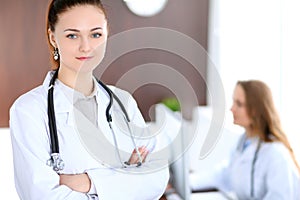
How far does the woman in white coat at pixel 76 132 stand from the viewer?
639 millimetres

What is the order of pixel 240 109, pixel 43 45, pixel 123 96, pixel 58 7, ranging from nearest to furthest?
1. pixel 58 7
2. pixel 123 96
3. pixel 43 45
4. pixel 240 109

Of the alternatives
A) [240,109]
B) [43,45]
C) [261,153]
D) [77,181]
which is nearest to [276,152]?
[261,153]

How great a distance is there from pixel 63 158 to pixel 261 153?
746 millimetres

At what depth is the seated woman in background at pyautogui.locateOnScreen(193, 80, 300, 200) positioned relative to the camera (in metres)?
1.24

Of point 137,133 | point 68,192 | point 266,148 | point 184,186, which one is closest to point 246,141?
point 266,148

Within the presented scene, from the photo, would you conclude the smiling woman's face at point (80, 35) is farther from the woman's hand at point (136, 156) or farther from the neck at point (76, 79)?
the woman's hand at point (136, 156)

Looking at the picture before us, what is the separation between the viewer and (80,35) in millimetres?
642

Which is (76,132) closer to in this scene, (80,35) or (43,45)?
(80,35)

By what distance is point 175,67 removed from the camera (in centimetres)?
222

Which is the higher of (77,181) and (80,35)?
(80,35)

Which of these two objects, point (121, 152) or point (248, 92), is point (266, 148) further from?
point (121, 152)

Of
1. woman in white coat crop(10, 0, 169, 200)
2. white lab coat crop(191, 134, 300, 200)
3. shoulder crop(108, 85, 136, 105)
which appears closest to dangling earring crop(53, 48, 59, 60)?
woman in white coat crop(10, 0, 169, 200)

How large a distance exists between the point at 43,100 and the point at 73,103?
4cm

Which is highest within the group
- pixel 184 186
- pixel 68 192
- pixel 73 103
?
pixel 73 103
